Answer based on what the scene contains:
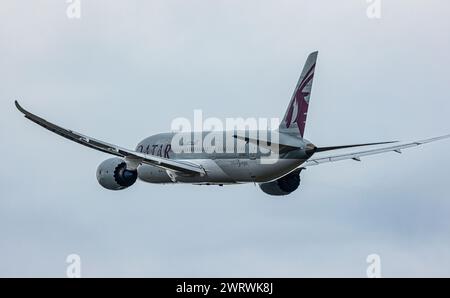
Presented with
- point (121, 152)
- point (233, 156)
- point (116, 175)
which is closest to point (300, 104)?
point (233, 156)

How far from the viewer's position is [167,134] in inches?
4306

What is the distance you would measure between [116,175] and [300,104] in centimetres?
1501

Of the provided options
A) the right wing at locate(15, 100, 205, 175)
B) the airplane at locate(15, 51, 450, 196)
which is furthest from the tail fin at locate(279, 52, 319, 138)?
the right wing at locate(15, 100, 205, 175)

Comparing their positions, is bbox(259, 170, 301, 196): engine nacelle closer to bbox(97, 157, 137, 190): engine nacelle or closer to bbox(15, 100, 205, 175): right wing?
bbox(15, 100, 205, 175): right wing

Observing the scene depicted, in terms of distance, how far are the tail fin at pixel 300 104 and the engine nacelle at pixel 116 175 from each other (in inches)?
496

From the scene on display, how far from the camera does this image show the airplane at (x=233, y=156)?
3755 inches

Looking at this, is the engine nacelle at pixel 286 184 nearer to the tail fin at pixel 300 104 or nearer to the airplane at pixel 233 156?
the airplane at pixel 233 156

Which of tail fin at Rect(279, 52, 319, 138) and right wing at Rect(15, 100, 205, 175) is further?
tail fin at Rect(279, 52, 319, 138)

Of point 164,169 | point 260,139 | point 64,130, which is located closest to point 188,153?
point 164,169

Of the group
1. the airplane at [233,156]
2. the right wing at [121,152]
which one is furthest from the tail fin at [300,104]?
the right wing at [121,152]

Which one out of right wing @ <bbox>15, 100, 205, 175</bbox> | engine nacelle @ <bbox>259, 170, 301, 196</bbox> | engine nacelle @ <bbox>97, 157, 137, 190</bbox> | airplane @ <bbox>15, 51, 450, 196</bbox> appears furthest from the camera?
engine nacelle @ <bbox>259, 170, 301, 196</bbox>

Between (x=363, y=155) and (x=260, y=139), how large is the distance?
1044 centimetres

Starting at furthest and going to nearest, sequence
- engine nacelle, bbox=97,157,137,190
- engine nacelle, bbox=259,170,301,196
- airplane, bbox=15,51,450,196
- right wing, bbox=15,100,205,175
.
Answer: engine nacelle, bbox=259,170,301,196, engine nacelle, bbox=97,157,137,190, airplane, bbox=15,51,450,196, right wing, bbox=15,100,205,175

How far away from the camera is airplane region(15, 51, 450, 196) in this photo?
95375 millimetres
